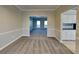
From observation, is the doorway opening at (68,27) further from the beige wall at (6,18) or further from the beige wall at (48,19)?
the beige wall at (6,18)

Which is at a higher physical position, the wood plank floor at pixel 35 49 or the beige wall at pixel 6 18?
the beige wall at pixel 6 18

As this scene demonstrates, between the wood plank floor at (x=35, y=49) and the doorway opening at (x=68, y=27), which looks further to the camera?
the doorway opening at (x=68, y=27)

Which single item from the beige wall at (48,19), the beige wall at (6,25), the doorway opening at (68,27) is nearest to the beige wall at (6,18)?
the beige wall at (6,25)

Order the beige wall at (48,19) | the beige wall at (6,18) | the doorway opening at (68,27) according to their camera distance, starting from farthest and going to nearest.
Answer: the beige wall at (48,19)
the doorway opening at (68,27)
the beige wall at (6,18)

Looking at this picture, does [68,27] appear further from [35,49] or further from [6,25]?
[6,25]

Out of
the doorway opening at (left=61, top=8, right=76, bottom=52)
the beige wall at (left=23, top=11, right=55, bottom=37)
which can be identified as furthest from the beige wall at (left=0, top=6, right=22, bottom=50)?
the beige wall at (left=23, top=11, right=55, bottom=37)

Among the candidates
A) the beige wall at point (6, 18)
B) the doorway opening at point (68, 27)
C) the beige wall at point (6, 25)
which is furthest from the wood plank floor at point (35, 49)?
the doorway opening at point (68, 27)

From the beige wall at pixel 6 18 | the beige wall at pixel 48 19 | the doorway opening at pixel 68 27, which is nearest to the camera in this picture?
the beige wall at pixel 6 18

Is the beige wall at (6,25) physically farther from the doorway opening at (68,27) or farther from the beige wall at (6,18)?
the doorway opening at (68,27)

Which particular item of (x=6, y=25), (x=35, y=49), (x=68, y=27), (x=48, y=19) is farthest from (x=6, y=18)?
(x=48, y=19)

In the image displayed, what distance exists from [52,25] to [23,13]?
298cm

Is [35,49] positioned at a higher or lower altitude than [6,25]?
lower

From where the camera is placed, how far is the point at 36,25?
27.2 m
